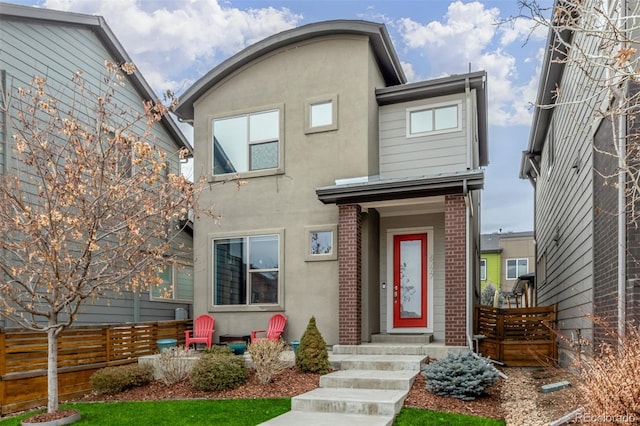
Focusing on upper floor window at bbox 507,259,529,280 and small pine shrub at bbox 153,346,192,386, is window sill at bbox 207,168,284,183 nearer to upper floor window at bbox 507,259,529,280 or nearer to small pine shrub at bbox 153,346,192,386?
small pine shrub at bbox 153,346,192,386

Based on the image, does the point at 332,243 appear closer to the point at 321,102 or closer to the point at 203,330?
the point at 321,102

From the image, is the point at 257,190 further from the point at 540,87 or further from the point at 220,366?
the point at 540,87

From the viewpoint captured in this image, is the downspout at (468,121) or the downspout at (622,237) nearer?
the downspout at (622,237)

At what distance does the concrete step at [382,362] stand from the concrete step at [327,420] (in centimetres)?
174

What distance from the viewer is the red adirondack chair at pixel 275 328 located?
9867 millimetres

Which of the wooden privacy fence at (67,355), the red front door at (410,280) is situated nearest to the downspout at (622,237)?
the red front door at (410,280)

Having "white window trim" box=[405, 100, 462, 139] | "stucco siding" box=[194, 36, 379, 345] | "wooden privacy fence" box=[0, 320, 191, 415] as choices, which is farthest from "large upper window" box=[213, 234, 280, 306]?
"white window trim" box=[405, 100, 462, 139]

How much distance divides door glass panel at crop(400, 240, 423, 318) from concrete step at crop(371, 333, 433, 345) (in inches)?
20.8

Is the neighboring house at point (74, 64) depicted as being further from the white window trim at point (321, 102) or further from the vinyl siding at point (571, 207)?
the vinyl siding at point (571, 207)

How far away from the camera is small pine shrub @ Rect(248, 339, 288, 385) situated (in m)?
7.43

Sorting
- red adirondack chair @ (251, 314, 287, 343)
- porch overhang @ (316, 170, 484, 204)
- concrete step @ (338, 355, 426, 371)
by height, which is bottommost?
concrete step @ (338, 355, 426, 371)

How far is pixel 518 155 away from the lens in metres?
17.8

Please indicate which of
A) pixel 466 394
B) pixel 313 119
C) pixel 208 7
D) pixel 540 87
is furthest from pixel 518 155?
pixel 466 394

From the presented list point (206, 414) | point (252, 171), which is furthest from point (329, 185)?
point (206, 414)
